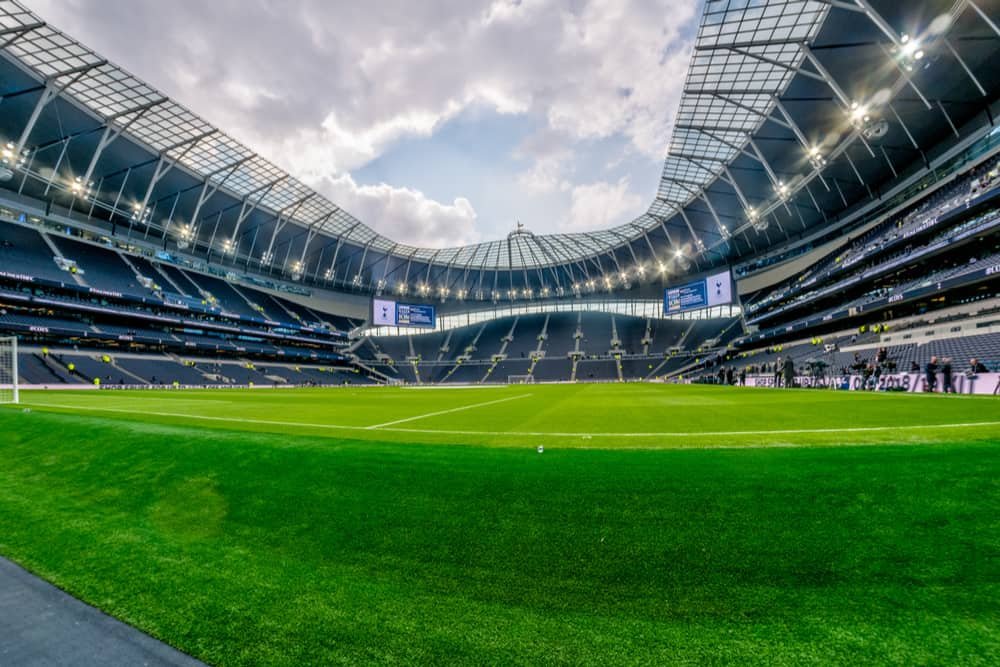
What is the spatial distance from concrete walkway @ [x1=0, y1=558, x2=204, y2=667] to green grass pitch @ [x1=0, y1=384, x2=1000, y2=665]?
0.28ft

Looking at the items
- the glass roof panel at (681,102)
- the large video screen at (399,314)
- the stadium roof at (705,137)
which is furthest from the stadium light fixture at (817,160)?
the large video screen at (399,314)

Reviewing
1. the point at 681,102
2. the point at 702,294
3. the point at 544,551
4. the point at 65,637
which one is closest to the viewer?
the point at 65,637

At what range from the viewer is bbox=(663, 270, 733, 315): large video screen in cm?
4406

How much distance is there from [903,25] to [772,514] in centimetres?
3340

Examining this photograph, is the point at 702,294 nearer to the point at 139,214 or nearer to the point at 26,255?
the point at 139,214

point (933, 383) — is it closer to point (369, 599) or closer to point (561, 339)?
point (369, 599)

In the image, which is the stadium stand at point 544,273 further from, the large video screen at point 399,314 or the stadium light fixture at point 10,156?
the large video screen at point 399,314

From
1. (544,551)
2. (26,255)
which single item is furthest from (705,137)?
(26,255)

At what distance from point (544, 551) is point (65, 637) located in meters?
2.54

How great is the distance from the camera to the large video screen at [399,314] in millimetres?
60906

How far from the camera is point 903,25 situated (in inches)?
860

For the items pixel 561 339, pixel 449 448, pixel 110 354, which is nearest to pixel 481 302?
pixel 561 339

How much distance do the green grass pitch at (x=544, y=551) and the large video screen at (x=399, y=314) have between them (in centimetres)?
5787

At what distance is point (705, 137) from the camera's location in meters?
36.2
